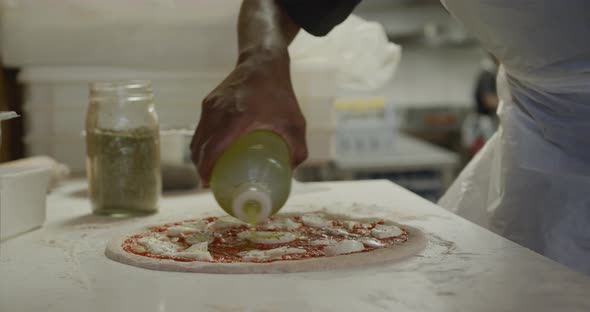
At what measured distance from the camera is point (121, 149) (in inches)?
44.8

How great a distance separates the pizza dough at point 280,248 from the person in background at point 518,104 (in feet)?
0.36

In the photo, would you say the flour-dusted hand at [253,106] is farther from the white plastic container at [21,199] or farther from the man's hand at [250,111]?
the white plastic container at [21,199]

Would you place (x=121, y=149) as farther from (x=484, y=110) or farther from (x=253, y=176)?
(x=484, y=110)

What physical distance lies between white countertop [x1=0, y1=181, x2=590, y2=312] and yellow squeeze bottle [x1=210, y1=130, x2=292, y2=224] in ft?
0.41

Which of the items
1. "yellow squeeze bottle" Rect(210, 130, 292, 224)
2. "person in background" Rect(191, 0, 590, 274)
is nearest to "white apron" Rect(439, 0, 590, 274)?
"person in background" Rect(191, 0, 590, 274)

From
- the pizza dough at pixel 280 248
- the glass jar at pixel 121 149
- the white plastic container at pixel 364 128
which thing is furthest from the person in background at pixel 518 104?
the white plastic container at pixel 364 128

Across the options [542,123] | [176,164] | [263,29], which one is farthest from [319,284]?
[176,164]

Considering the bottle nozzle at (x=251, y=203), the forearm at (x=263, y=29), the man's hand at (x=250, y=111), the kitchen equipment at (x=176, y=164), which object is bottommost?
the kitchen equipment at (x=176, y=164)

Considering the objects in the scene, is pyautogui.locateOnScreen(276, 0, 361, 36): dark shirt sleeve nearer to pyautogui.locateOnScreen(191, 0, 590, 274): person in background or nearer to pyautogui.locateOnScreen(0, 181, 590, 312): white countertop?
pyautogui.locateOnScreen(191, 0, 590, 274): person in background

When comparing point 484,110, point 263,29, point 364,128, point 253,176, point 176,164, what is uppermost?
point 263,29

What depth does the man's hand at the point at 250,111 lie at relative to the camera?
2.88ft

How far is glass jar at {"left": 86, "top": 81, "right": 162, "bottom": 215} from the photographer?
3.75ft

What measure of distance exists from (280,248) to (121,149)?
40 cm

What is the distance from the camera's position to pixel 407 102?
7.99m
